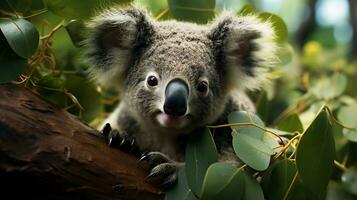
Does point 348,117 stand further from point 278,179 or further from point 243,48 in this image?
point 278,179

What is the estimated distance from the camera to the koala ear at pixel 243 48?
2707 millimetres

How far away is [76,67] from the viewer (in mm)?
2963

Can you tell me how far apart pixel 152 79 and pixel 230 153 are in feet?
1.85

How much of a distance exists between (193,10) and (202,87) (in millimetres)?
516

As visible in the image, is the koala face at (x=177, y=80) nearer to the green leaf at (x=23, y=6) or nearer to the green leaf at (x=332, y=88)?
the green leaf at (x=23, y=6)

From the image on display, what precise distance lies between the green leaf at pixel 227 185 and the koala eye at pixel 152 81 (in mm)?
628

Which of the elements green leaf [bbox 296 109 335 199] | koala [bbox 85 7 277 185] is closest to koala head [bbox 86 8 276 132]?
koala [bbox 85 7 277 185]

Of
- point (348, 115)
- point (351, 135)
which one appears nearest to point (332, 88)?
point (348, 115)

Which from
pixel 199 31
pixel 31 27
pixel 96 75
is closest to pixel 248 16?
pixel 199 31

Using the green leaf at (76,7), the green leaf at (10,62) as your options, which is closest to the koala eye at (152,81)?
the green leaf at (76,7)

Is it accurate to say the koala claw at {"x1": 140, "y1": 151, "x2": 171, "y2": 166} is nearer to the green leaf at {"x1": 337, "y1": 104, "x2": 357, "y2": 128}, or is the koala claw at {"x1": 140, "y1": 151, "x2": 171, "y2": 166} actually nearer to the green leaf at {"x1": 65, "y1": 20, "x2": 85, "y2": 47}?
the green leaf at {"x1": 65, "y1": 20, "x2": 85, "y2": 47}

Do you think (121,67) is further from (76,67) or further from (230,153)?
(230,153)

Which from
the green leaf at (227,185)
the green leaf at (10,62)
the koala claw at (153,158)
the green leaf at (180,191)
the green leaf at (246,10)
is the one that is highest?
the green leaf at (246,10)

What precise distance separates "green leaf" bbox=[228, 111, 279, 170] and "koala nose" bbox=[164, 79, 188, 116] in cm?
26
